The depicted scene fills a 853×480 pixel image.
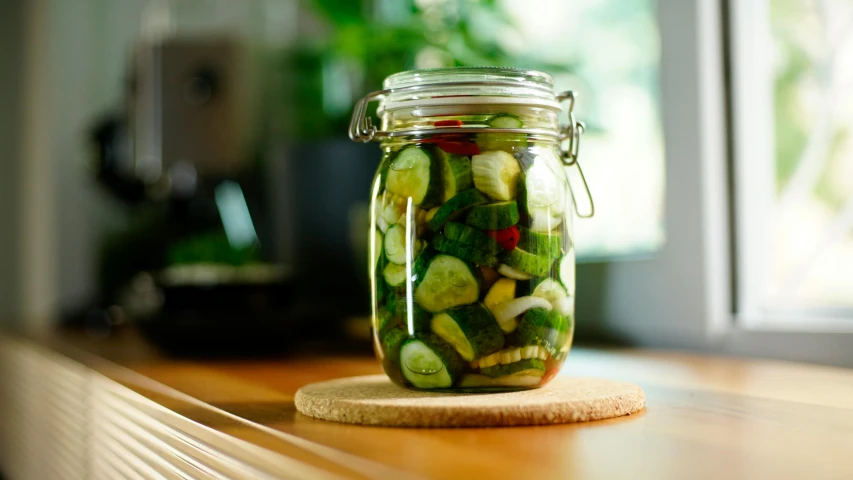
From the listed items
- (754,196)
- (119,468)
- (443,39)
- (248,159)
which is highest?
(443,39)

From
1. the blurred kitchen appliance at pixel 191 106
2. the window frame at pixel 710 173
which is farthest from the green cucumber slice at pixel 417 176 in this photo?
the blurred kitchen appliance at pixel 191 106

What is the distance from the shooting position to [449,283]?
0.57 m

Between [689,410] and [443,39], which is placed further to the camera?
[443,39]

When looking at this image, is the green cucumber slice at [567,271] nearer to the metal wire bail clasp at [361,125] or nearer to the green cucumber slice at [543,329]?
the green cucumber slice at [543,329]

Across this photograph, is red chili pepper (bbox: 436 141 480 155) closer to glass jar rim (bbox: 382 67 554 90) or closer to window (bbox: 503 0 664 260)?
glass jar rim (bbox: 382 67 554 90)

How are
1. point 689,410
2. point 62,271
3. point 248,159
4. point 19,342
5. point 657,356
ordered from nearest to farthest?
point 689,410
point 657,356
point 19,342
point 248,159
point 62,271

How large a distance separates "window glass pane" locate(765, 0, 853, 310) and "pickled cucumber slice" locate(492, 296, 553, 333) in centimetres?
50

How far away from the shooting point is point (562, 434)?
489 millimetres

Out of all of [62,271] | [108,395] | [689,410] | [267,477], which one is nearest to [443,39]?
[108,395]

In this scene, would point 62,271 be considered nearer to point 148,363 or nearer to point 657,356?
point 148,363

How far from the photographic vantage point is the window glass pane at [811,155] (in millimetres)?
959

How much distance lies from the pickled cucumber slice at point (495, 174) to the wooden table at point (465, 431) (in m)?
0.15

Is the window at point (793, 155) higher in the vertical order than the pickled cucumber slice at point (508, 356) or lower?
higher

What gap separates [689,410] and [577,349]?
0.48 m
